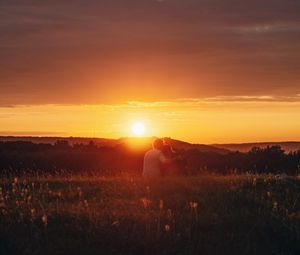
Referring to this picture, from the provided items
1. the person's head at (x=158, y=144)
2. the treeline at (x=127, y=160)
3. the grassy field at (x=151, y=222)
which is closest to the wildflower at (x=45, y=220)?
the grassy field at (x=151, y=222)

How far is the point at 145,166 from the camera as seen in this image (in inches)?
771

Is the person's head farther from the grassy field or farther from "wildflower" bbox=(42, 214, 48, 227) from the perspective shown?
"wildflower" bbox=(42, 214, 48, 227)

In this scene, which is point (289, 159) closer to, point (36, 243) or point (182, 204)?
point (182, 204)

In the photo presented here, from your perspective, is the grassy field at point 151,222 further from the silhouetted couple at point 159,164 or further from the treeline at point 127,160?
the treeline at point 127,160

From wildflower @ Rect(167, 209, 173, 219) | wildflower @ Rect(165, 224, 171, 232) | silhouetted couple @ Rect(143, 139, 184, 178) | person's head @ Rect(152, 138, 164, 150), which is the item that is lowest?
wildflower @ Rect(165, 224, 171, 232)

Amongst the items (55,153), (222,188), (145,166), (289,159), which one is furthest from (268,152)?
(222,188)

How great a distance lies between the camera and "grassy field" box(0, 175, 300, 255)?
1014 cm

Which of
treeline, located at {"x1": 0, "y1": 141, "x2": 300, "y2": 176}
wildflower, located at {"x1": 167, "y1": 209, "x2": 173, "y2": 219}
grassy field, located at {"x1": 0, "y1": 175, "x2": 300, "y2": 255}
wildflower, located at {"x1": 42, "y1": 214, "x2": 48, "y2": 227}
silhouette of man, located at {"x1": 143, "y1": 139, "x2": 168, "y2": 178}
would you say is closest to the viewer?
grassy field, located at {"x1": 0, "y1": 175, "x2": 300, "y2": 255}

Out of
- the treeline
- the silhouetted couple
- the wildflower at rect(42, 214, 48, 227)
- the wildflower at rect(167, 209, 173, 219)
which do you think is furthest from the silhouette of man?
the treeline

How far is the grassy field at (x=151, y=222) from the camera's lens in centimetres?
1014

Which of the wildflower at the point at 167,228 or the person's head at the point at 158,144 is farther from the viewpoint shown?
the person's head at the point at 158,144

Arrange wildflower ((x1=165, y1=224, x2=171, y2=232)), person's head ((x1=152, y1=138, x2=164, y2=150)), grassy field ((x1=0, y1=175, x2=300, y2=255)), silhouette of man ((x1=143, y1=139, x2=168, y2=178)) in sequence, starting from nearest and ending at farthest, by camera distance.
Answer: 1. grassy field ((x1=0, y1=175, x2=300, y2=255))
2. wildflower ((x1=165, y1=224, x2=171, y2=232))
3. silhouette of man ((x1=143, y1=139, x2=168, y2=178))
4. person's head ((x1=152, y1=138, x2=164, y2=150))

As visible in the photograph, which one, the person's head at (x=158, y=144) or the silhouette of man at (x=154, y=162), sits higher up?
the person's head at (x=158, y=144)

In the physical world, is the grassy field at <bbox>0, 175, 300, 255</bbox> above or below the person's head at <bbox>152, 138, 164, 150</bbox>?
below
